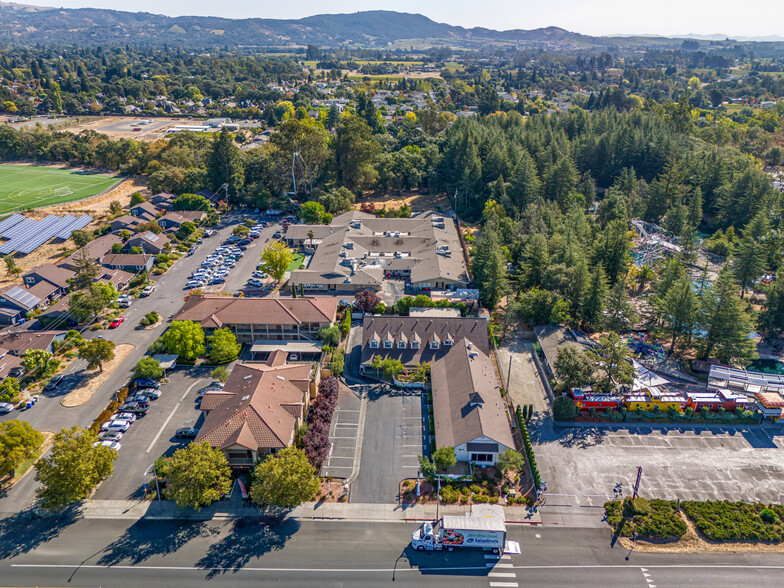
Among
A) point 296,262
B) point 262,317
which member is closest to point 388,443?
point 262,317

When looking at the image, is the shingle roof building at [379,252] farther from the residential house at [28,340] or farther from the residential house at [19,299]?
the residential house at [19,299]

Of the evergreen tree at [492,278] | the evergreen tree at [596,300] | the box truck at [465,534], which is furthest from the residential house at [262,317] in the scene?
the evergreen tree at [596,300]

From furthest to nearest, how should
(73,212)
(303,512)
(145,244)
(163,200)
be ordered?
1. (163,200)
2. (73,212)
3. (145,244)
4. (303,512)

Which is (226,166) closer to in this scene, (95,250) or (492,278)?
(95,250)

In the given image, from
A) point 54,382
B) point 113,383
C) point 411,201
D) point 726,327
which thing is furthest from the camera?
point 411,201

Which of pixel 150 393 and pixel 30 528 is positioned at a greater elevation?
Result: pixel 150 393

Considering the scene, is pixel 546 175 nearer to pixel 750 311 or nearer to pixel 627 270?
pixel 627 270
